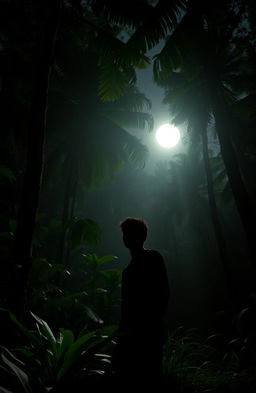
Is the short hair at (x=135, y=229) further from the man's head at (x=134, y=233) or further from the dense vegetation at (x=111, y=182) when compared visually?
the dense vegetation at (x=111, y=182)

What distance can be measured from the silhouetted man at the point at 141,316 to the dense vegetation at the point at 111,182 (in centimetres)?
16

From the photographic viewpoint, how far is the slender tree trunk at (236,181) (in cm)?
590

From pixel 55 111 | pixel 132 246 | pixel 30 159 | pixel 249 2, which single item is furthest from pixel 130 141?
pixel 132 246

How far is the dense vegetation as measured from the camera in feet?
10.3

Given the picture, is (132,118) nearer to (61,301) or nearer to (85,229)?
(85,229)

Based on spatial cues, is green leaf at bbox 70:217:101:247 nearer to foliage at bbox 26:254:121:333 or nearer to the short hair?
foliage at bbox 26:254:121:333

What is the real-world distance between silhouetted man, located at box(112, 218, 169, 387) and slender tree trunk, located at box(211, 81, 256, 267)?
411cm

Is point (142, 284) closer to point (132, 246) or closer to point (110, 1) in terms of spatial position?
point (132, 246)

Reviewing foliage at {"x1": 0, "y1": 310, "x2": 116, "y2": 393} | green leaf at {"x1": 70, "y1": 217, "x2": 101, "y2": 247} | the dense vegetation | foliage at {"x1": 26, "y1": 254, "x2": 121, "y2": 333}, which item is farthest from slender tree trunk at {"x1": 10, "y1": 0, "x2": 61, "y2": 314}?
green leaf at {"x1": 70, "y1": 217, "x2": 101, "y2": 247}

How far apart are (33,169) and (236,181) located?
4544 mm

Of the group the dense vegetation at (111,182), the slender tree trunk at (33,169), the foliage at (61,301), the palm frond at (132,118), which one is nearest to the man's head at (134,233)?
the dense vegetation at (111,182)

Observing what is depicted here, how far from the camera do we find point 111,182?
15586mm

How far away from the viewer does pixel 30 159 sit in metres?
3.94

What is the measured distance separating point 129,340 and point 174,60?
437cm
